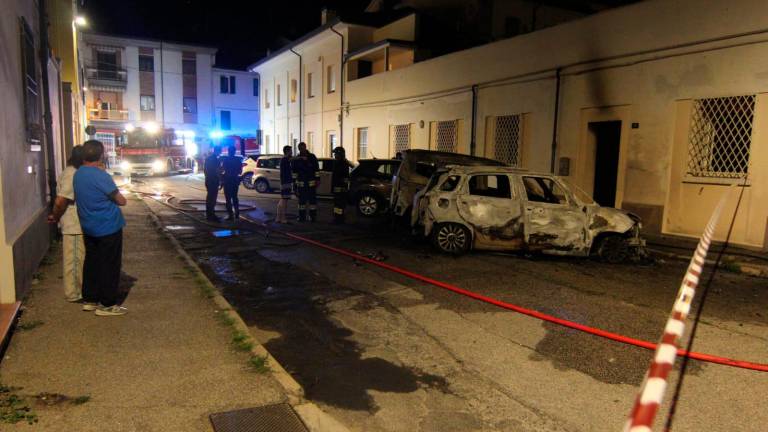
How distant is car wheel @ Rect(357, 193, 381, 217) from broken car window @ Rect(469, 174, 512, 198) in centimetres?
542

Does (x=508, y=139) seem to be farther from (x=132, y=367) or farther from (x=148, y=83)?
(x=148, y=83)

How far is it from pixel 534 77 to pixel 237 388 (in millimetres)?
12702

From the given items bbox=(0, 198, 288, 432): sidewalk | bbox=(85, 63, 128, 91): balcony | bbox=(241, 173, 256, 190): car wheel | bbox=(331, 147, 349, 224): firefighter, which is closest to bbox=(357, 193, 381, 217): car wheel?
bbox=(331, 147, 349, 224): firefighter

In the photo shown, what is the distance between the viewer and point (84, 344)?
187 inches

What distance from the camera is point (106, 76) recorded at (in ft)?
150

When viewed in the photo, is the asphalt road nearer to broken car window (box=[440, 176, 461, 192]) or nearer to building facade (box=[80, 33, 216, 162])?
broken car window (box=[440, 176, 461, 192])

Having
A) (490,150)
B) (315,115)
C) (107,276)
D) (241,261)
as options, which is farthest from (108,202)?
(315,115)

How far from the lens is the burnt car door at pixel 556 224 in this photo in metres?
8.77

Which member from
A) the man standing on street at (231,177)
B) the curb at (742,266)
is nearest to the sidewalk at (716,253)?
the curb at (742,266)

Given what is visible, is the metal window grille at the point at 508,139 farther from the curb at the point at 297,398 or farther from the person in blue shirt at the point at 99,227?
the person in blue shirt at the point at 99,227

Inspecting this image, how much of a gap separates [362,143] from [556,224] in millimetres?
16413

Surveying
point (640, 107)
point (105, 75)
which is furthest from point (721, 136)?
point (105, 75)

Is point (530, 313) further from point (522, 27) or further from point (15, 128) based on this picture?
point (522, 27)

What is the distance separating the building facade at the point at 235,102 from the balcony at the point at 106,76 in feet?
25.7
